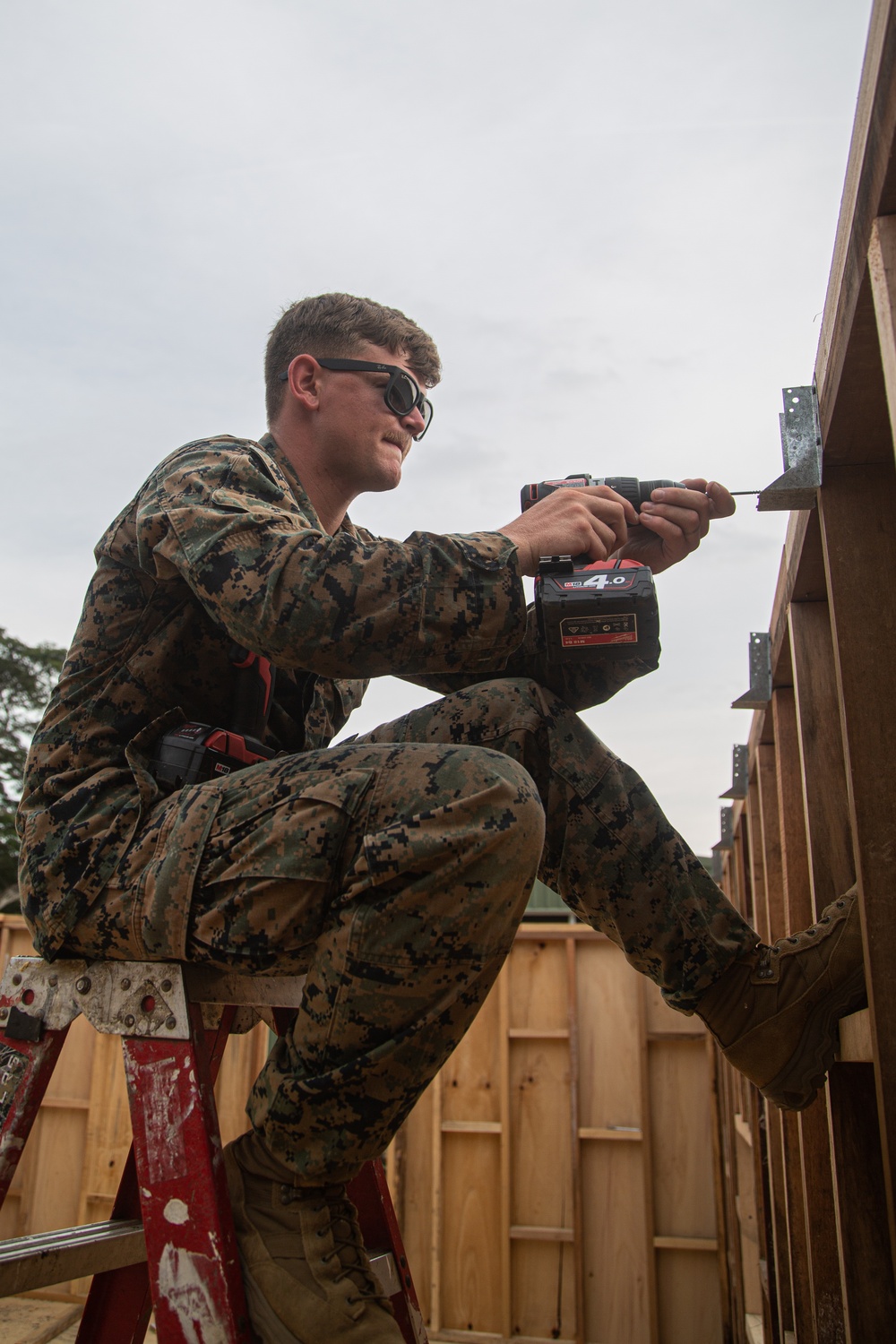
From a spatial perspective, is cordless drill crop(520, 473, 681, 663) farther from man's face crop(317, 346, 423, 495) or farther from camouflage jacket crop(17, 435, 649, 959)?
man's face crop(317, 346, 423, 495)

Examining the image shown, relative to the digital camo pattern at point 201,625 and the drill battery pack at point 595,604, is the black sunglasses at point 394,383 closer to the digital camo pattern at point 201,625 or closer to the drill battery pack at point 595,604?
the digital camo pattern at point 201,625

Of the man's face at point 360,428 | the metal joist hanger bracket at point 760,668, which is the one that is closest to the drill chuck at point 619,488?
the man's face at point 360,428

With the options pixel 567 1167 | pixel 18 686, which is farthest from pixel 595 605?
pixel 18 686

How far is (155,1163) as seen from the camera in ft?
3.93

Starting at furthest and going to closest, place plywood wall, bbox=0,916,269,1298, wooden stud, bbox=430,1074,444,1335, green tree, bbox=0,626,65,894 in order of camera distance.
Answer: green tree, bbox=0,626,65,894 → plywood wall, bbox=0,916,269,1298 → wooden stud, bbox=430,1074,444,1335

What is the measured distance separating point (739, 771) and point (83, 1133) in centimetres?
464

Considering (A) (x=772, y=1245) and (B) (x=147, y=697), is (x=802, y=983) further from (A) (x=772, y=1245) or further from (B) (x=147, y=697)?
(A) (x=772, y=1245)

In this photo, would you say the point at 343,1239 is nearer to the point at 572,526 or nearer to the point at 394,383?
the point at 572,526

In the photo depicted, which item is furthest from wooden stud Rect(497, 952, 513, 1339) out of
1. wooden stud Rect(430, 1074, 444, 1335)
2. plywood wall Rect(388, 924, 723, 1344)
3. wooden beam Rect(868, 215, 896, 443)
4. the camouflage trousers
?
wooden beam Rect(868, 215, 896, 443)

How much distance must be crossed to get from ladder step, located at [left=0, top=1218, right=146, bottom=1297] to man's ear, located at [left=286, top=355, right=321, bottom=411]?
1.51 metres

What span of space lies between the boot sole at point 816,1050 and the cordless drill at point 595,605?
0.69 metres

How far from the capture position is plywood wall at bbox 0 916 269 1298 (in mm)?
5730

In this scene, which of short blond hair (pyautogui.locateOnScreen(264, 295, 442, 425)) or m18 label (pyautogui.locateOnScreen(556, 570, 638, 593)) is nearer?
m18 label (pyautogui.locateOnScreen(556, 570, 638, 593))

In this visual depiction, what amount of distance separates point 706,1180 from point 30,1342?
12.1ft
